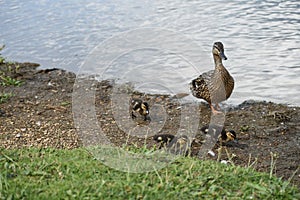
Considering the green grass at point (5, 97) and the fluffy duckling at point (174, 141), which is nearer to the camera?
the fluffy duckling at point (174, 141)

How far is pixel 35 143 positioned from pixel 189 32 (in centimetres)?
471

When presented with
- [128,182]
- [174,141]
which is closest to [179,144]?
[174,141]

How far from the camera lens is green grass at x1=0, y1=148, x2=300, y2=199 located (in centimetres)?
307

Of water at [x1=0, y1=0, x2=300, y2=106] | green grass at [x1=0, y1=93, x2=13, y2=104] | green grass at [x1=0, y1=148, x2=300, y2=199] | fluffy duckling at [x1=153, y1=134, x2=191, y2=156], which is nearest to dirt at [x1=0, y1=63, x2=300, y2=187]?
green grass at [x1=0, y1=93, x2=13, y2=104]

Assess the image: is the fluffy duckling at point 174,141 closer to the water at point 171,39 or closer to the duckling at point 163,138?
the duckling at point 163,138

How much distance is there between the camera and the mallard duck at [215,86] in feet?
21.2

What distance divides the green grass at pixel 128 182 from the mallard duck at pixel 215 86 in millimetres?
2773

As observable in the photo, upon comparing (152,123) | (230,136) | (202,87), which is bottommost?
(152,123)

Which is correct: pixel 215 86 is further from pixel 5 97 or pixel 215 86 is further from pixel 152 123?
pixel 5 97

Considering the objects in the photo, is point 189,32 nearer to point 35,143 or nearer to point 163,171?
point 35,143

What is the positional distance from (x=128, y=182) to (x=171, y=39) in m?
6.53

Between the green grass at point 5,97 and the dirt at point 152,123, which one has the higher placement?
the green grass at point 5,97

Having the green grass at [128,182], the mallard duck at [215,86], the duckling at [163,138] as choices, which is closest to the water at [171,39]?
the mallard duck at [215,86]

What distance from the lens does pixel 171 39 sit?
952cm
